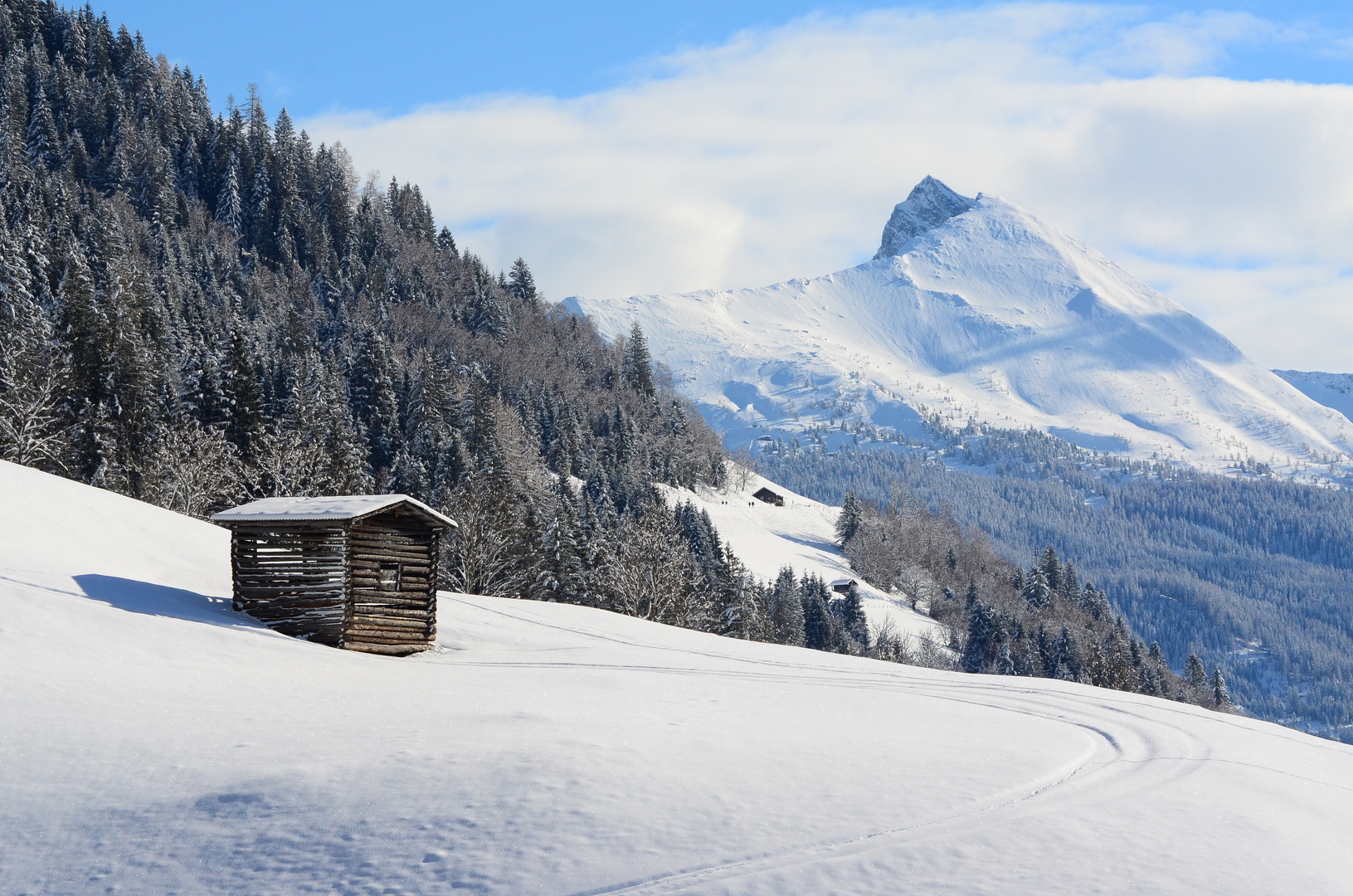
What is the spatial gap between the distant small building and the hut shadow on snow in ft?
412

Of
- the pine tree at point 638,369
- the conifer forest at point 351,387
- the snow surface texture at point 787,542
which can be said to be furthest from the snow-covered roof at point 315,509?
the pine tree at point 638,369

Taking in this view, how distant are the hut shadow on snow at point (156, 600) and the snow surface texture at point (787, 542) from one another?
83.3 metres

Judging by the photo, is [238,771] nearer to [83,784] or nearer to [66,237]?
[83,784]

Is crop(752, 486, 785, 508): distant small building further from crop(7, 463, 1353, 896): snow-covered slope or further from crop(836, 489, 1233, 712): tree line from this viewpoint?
crop(7, 463, 1353, 896): snow-covered slope

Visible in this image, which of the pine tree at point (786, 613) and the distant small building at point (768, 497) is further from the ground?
the distant small building at point (768, 497)

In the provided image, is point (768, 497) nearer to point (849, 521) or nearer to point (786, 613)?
point (849, 521)

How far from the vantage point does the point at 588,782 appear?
11.9m

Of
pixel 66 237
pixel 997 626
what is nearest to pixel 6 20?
pixel 66 237

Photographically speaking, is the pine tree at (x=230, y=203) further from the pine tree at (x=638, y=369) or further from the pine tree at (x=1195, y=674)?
the pine tree at (x=1195, y=674)

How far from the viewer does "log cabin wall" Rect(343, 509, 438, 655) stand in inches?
1053

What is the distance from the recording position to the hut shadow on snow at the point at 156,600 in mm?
23984

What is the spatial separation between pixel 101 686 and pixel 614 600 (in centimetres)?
4647

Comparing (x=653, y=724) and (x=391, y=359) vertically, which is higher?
(x=391, y=359)

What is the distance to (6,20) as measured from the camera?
139750mm
